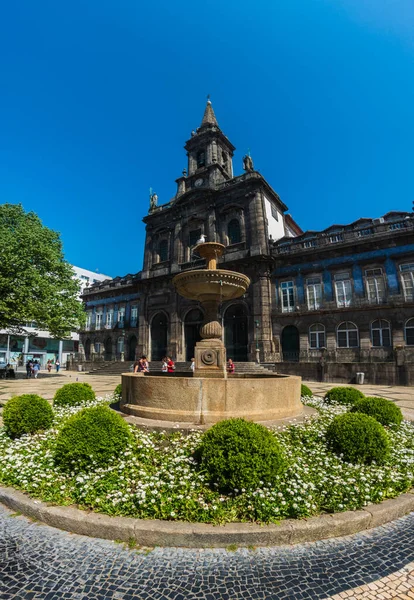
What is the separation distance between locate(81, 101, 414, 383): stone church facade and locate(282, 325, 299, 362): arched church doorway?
83 millimetres

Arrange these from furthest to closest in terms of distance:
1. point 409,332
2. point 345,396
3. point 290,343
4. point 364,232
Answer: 1. point 290,343
2. point 364,232
3. point 409,332
4. point 345,396

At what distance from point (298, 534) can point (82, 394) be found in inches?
314

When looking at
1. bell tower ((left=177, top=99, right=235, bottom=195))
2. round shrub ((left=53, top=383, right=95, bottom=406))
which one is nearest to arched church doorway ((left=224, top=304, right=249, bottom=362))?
bell tower ((left=177, top=99, right=235, bottom=195))

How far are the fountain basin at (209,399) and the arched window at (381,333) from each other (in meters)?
18.5

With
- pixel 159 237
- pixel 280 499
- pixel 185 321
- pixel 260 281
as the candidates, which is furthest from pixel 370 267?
pixel 280 499

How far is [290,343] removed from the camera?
2552cm

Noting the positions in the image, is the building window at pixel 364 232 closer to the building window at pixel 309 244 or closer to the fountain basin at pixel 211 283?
the building window at pixel 309 244

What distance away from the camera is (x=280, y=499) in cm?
365

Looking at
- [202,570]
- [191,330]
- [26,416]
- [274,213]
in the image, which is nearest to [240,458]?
[202,570]

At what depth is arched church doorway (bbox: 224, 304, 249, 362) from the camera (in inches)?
1041

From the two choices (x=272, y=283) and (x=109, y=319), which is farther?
(x=109, y=319)

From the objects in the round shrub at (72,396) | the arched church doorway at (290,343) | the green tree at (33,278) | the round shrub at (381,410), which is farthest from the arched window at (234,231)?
the round shrub at (381,410)

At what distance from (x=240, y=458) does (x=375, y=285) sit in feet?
74.6

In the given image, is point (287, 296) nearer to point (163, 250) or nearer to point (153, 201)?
point (163, 250)
